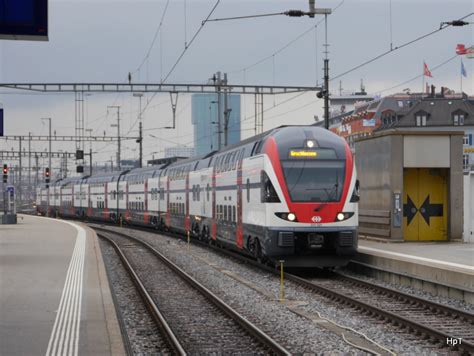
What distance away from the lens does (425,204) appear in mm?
25234

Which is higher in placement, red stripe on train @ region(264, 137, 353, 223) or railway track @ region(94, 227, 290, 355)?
red stripe on train @ region(264, 137, 353, 223)

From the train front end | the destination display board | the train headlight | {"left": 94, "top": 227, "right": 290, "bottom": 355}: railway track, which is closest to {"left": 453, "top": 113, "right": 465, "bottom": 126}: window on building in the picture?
{"left": 94, "top": 227, "right": 290, "bottom": 355}: railway track

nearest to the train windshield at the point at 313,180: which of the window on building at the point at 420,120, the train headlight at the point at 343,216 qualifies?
the train headlight at the point at 343,216

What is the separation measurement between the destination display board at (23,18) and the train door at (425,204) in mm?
14496

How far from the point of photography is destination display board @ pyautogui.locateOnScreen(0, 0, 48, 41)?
13984 millimetres

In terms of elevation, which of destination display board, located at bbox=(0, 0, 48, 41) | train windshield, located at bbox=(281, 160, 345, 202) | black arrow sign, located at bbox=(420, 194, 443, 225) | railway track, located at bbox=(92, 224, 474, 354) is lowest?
railway track, located at bbox=(92, 224, 474, 354)

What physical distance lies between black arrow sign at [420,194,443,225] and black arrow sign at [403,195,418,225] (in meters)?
0.30

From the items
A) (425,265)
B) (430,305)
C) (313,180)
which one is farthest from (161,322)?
→ (313,180)

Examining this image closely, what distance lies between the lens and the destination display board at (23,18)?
13984mm

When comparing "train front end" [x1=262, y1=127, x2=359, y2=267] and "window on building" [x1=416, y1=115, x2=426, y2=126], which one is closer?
"train front end" [x1=262, y1=127, x2=359, y2=267]

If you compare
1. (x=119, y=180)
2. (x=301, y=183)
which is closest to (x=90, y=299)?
(x=301, y=183)

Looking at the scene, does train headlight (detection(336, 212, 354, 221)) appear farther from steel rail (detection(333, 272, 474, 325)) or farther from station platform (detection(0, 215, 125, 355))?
station platform (detection(0, 215, 125, 355))

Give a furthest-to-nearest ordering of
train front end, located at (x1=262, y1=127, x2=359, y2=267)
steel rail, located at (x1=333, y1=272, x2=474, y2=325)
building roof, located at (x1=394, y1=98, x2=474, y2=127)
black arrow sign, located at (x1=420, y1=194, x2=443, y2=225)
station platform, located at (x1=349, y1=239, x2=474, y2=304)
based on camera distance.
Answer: building roof, located at (x1=394, y1=98, x2=474, y2=127) → black arrow sign, located at (x1=420, y1=194, x2=443, y2=225) → train front end, located at (x1=262, y1=127, x2=359, y2=267) → station platform, located at (x1=349, y1=239, x2=474, y2=304) → steel rail, located at (x1=333, y1=272, x2=474, y2=325)

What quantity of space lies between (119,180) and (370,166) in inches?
1255
